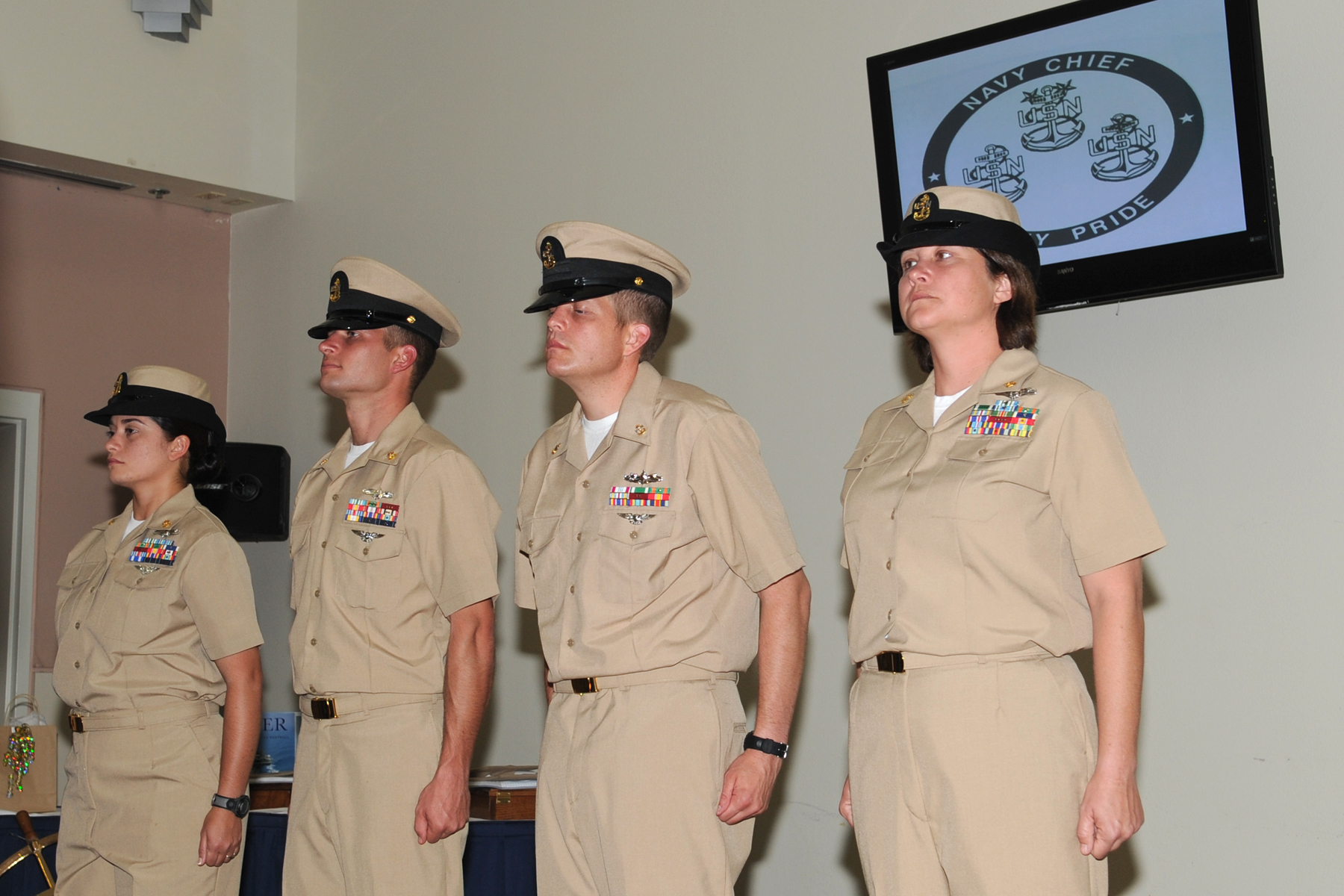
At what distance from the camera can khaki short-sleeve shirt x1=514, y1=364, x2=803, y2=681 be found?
236 cm

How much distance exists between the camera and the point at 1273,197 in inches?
114

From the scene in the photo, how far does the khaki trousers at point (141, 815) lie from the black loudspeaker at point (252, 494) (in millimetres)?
1967

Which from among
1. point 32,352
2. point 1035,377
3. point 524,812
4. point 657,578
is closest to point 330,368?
point 657,578

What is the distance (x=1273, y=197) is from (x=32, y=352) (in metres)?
4.26

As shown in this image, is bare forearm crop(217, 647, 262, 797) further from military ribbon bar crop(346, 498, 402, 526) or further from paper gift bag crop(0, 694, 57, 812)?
paper gift bag crop(0, 694, 57, 812)

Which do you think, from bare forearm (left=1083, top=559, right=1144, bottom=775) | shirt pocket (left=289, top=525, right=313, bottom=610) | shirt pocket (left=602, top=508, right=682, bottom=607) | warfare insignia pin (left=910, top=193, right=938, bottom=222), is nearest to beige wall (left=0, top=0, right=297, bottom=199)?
shirt pocket (left=289, top=525, right=313, bottom=610)

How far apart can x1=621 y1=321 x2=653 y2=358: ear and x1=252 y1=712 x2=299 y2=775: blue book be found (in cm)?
267

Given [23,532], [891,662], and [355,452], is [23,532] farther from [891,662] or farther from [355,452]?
[891,662]

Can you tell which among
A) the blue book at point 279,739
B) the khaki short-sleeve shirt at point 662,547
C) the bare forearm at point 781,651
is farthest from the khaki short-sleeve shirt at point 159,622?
the blue book at point 279,739

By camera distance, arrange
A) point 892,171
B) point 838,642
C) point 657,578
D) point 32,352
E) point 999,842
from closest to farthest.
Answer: point 999,842
point 657,578
point 892,171
point 838,642
point 32,352

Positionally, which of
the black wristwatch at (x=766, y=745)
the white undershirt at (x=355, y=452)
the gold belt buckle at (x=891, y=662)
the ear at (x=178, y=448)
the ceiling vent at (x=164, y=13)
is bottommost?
the black wristwatch at (x=766, y=745)

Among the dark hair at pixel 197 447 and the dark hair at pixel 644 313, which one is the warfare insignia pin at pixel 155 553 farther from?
the dark hair at pixel 644 313

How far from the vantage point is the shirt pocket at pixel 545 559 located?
252 cm

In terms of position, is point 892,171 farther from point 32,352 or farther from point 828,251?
point 32,352
